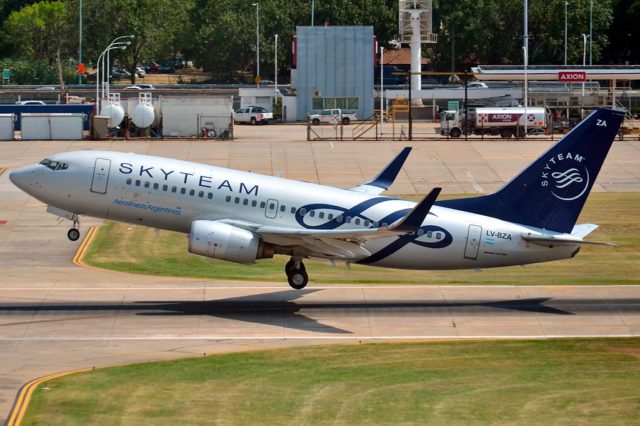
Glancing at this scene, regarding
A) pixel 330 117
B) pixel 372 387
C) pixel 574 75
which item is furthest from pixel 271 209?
pixel 330 117

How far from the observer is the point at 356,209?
157ft

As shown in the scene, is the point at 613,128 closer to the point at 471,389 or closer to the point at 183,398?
the point at 471,389

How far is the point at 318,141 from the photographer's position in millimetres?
110938

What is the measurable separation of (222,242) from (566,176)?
1297cm

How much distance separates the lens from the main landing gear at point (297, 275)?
1901 inches

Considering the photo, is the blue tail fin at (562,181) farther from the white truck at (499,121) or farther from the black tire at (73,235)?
the white truck at (499,121)

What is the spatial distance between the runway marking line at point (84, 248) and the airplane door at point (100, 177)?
38.5 feet

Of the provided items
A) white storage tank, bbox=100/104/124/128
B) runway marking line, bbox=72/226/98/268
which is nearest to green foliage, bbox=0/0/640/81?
white storage tank, bbox=100/104/124/128

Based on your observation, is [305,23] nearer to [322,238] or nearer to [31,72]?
[31,72]

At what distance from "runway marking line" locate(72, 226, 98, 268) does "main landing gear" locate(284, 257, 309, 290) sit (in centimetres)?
1394

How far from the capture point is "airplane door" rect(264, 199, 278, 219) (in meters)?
47.8

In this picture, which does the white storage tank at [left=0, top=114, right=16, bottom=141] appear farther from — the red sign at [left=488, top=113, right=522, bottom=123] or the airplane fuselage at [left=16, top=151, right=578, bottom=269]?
the airplane fuselage at [left=16, top=151, right=578, bottom=269]

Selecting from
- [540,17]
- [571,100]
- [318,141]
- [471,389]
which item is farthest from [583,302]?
[540,17]

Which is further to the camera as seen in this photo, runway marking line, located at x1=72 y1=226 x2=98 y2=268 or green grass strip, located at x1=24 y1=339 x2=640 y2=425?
runway marking line, located at x1=72 y1=226 x2=98 y2=268
